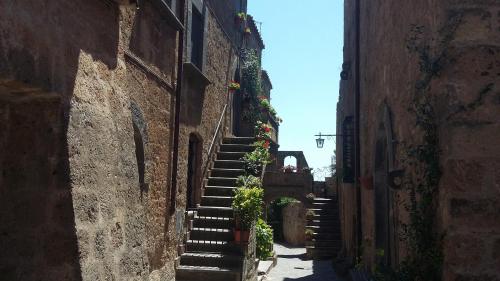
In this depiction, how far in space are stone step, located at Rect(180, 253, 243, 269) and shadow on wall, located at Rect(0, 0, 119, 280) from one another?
6.32m

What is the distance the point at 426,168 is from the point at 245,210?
6100mm

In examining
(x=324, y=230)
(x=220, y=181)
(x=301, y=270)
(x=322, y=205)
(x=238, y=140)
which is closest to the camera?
(x=220, y=181)

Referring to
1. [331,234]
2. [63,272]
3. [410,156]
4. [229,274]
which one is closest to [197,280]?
[229,274]

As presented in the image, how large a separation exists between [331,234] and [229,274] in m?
11.0

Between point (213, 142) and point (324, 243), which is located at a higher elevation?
point (213, 142)

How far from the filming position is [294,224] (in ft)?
86.2

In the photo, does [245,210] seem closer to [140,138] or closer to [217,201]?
[217,201]

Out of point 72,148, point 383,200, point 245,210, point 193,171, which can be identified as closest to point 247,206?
point 245,210

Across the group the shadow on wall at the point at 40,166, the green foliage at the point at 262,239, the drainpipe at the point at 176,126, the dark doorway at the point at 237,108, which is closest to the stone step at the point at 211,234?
the drainpipe at the point at 176,126

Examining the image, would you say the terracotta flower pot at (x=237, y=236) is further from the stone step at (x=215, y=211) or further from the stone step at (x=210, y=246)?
the stone step at (x=215, y=211)

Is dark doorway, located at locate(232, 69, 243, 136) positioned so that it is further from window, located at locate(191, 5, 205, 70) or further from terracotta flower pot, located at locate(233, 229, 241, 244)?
terracotta flower pot, located at locate(233, 229, 241, 244)

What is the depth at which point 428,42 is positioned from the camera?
4176mm

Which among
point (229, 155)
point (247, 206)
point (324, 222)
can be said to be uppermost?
point (229, 155)

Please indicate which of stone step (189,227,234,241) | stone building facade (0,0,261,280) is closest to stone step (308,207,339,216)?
stone step (189,227,234,241)
